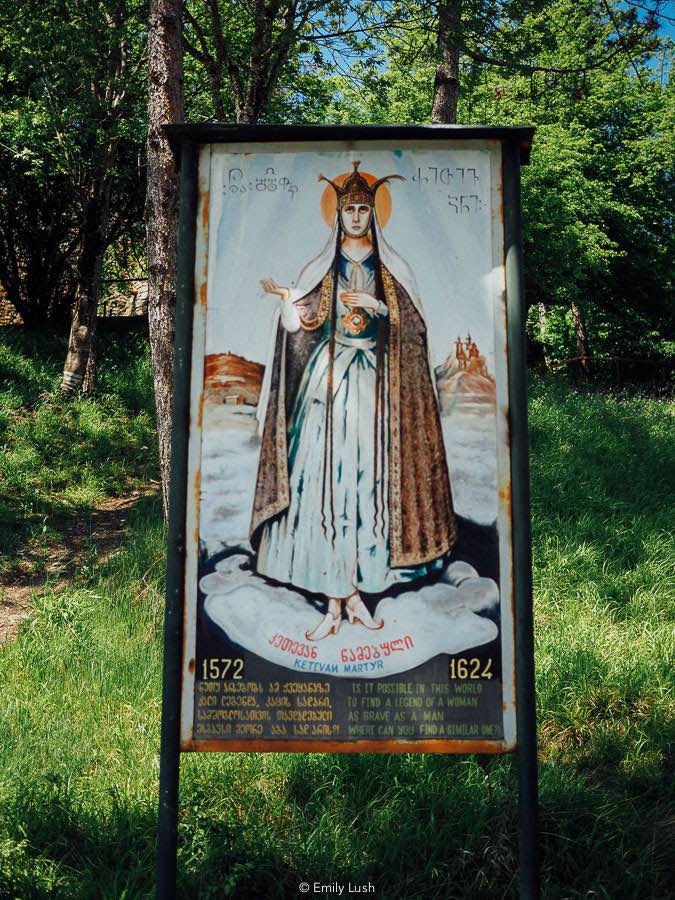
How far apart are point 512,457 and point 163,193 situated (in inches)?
110

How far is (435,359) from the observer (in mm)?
2520

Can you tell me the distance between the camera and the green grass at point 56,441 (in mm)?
7438

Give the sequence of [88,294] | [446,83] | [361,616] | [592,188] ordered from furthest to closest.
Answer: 1. [592,188]
2. [88,294]
3. [446,83]
4. [361,616]

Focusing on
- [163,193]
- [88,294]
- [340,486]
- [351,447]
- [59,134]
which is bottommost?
[340,486]

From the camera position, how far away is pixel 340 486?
2.52 m

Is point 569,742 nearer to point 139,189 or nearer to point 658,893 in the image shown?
point 658,893

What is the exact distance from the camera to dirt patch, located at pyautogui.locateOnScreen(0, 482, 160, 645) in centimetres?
562

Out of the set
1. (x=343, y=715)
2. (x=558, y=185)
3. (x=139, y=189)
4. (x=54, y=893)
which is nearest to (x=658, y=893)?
(x=343, y=715)

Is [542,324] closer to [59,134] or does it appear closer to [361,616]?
[59,134]

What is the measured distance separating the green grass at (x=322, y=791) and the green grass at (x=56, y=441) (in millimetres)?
2577

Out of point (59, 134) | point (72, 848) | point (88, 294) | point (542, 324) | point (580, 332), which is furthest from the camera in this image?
point (542, 324)

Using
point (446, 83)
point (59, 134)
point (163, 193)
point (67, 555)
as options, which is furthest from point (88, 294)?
point (163, 193)

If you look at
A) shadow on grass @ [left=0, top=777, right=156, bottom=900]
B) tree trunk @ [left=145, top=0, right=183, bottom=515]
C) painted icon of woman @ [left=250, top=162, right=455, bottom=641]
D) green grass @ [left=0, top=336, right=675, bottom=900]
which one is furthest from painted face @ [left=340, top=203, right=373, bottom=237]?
shadow on grass @ [left=0, top=777, right=156, bottom=900]

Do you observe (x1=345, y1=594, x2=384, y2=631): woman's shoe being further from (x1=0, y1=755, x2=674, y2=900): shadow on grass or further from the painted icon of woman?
(x1=0, y1=755, x2=674, y2=900): shadow on grass
